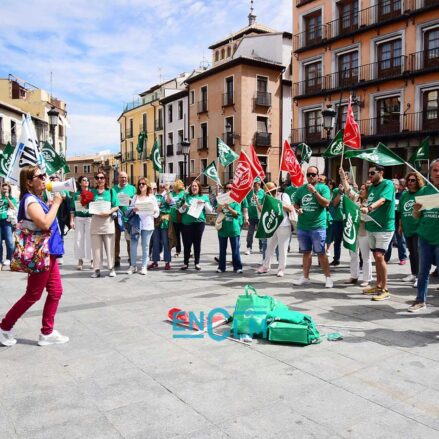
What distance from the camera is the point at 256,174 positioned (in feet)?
25.3

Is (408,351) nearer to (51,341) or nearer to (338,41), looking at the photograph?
(51,341)

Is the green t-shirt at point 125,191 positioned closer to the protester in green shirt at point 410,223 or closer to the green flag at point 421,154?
the protester in green shirt at point 410,223

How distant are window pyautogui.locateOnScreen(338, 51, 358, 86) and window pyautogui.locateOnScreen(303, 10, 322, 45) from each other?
7.45ft

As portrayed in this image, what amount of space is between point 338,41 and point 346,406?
27550 mm

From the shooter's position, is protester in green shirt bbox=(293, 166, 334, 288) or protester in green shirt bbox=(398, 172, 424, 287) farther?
protester in green shirt bbox=(398, 172, 424, 287)

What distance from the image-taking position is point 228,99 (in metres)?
35.1

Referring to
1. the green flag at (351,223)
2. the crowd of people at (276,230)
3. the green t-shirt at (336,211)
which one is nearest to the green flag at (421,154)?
the crowd of people at (276,230)

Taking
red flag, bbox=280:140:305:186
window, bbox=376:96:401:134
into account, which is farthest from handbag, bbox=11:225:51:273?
window, bbox=376:96:401:134

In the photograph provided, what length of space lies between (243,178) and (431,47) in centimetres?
2012

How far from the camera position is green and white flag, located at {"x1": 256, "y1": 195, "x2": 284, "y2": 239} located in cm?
728

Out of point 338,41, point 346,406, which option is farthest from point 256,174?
point 338,41

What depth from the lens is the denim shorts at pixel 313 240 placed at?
281 inches

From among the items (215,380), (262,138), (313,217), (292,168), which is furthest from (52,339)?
(262,138)

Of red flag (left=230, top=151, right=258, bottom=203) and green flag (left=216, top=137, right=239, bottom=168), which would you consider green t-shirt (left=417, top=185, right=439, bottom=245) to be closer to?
red flag (left=230, top=151, right=258, bottom=203)
